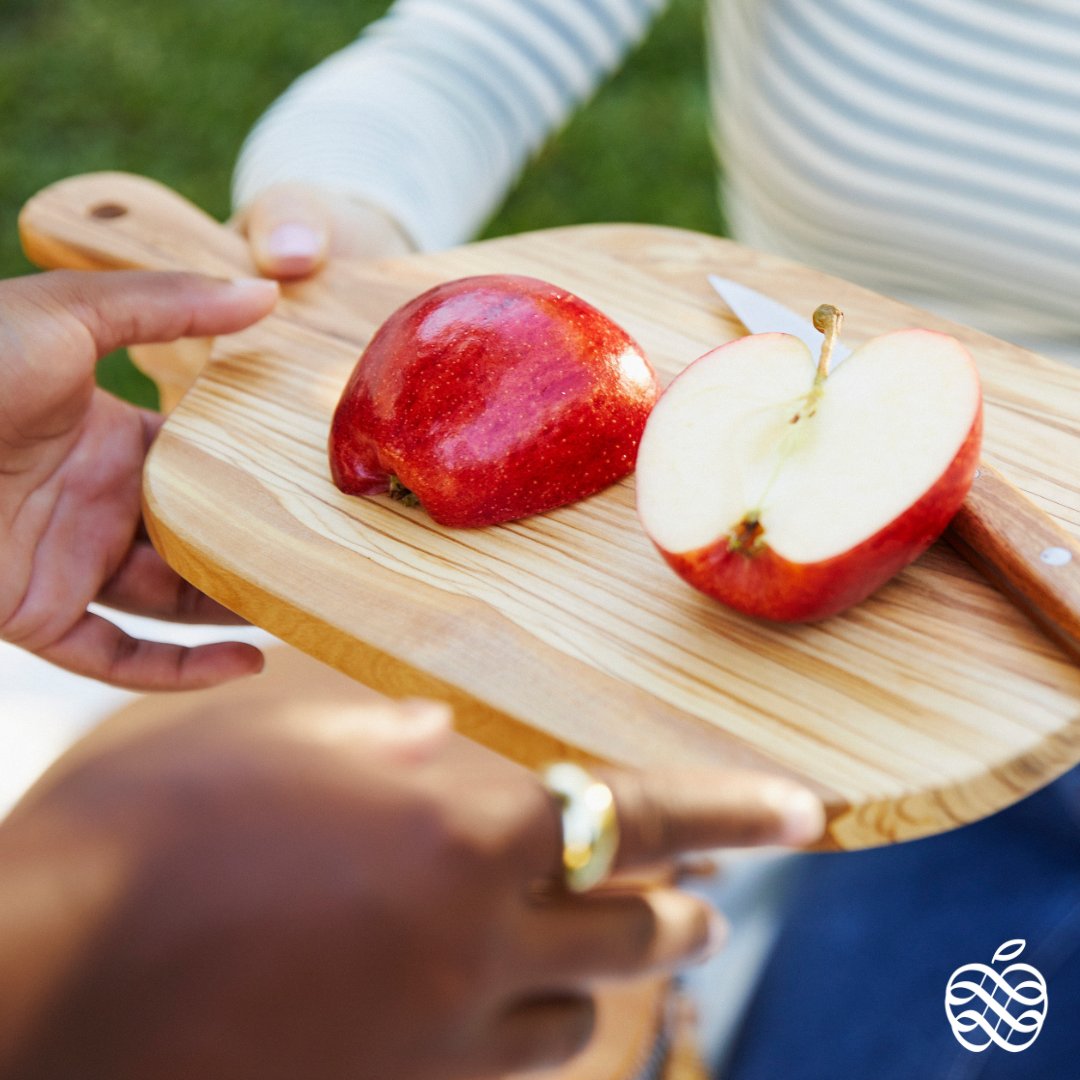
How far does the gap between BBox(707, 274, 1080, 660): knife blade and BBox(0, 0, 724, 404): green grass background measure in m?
1.55

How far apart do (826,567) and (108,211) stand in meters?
→ 0.83

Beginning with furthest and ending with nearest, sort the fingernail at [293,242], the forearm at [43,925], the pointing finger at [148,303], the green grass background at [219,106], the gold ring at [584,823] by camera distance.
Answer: the green grass background at [219,106] < the fingernail at [293,242] < the pointing finger at [148,303] < the gold ring at [584,823] < the forearm at [43,925]

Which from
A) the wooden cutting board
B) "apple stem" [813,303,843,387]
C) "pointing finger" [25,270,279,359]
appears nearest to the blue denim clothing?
Answer: the wooden cutting board

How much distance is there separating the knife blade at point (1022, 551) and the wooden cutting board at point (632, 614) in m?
0.02

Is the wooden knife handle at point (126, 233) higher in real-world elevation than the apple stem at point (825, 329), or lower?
lower

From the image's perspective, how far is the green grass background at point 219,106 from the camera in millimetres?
2348

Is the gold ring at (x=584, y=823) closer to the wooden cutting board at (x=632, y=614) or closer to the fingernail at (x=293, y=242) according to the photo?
the wooden cutting board at (x=632, y=614)

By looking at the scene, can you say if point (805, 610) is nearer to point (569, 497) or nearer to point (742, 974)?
point (569, 497)

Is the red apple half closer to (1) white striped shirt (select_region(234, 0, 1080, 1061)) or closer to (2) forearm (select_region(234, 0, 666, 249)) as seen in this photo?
(1) white striped shirt (select_region(234, 0, 1080, 1061))

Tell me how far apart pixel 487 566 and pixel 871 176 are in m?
0.58

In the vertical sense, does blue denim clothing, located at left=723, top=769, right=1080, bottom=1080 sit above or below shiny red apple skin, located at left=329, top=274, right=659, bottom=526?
below

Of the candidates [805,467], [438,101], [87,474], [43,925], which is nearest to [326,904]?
[43,925]

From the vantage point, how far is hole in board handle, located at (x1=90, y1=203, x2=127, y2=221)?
3.88 ft

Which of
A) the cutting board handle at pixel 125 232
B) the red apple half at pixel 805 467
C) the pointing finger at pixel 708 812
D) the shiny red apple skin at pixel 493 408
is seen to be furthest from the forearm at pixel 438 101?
the pointing finger at pixel 708 812
